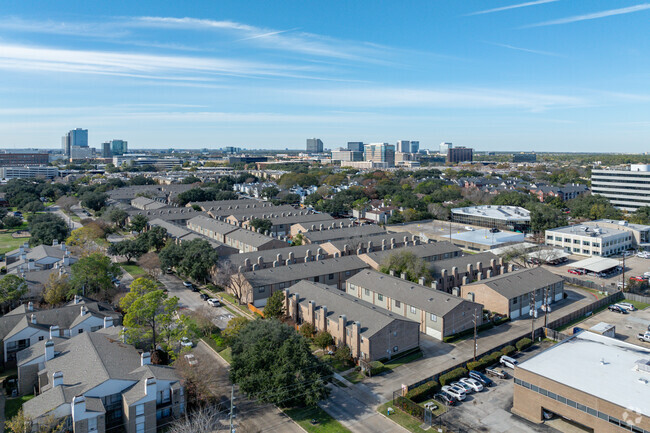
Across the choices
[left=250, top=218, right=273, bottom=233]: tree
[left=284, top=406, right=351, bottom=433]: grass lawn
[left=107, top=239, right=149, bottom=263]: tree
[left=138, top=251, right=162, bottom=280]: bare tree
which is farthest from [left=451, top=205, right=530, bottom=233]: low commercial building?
[left=284, top=406, right=351, bottom=433]: grass lawn

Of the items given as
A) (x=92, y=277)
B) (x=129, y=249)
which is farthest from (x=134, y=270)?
(x=92, y=277)

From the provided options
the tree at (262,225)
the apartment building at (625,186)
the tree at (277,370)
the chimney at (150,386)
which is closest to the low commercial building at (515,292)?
the tree at (277,370)

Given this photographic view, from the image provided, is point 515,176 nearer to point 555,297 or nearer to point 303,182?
point 303,182

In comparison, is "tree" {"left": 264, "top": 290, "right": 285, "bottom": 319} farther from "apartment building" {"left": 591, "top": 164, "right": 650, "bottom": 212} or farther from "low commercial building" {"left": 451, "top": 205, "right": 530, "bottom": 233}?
"apartment building" {"left": 591, "top": 164, "right": 650, "bottom": 212}

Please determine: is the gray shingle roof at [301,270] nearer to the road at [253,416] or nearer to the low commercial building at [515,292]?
the low commercial building at [515,292]

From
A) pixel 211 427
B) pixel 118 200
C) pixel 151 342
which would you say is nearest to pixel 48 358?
pixel 151 342
